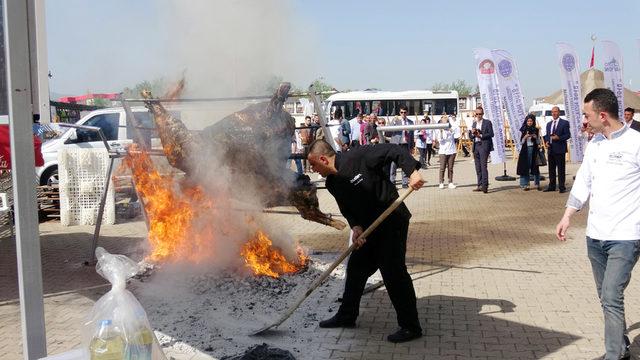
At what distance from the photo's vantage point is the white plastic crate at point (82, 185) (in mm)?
10047

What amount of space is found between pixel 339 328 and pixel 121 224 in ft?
22.4

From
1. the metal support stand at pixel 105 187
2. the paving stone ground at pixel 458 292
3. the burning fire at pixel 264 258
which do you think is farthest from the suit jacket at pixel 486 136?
the metal support stand at pixel 105 187

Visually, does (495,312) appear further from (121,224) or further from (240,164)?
(121,224)

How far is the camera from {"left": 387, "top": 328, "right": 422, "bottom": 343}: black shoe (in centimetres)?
461

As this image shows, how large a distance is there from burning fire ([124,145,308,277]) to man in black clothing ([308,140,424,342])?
5.76 ft

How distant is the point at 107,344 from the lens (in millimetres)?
2564

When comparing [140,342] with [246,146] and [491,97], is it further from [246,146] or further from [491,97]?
[491,97]

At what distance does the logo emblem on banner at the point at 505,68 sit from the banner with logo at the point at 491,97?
19 centimetres

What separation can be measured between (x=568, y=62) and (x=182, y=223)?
558 inches

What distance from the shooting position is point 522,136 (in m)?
14.1

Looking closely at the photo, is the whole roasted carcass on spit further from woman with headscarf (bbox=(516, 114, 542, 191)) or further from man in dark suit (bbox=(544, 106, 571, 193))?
woman with headscarf (bbox=(516, 114, 542, 191))

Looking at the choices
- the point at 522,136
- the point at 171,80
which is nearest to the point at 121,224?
the point at 171,80

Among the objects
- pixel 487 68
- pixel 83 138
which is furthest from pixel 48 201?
pixel 487 68

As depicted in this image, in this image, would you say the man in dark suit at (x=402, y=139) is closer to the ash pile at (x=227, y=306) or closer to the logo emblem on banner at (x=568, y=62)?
the logo emblem on banner at (x=568, y=62)
